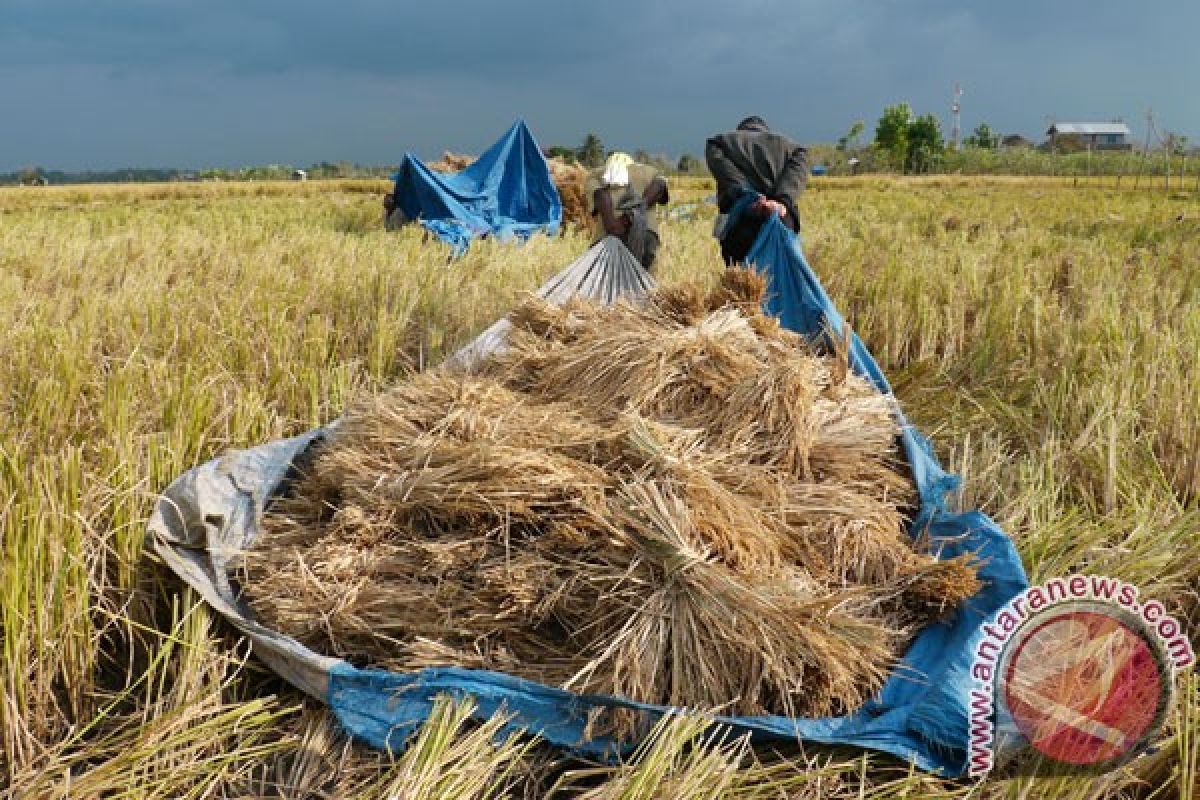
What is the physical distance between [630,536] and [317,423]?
141 cm

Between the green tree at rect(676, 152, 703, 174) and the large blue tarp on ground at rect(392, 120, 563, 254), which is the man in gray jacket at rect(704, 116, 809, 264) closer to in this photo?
the large blue tarp on ground at rect(392, 120, 563, 254)

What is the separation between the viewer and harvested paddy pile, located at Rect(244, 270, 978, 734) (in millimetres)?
1585

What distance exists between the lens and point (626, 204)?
4.81 meters

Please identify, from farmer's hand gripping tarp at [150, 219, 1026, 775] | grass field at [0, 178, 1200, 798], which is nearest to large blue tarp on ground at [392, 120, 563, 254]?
grass field at [0, 178, 1200, 798]

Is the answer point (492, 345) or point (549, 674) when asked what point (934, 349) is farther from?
point (549, 674)

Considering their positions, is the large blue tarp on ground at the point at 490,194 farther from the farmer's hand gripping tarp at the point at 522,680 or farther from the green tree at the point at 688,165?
the green tree at the point at 688,165

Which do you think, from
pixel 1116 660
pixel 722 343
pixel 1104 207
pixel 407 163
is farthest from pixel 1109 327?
pixel 1104 207

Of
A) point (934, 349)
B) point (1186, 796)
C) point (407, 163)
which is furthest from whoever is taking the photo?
point (407, 163)

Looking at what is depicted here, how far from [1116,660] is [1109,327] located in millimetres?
1941

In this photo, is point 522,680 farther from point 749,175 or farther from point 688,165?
point 688,165

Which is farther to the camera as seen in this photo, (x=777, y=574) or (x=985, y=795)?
(x=777, y=574)

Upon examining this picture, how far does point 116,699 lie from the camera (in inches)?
64.4
